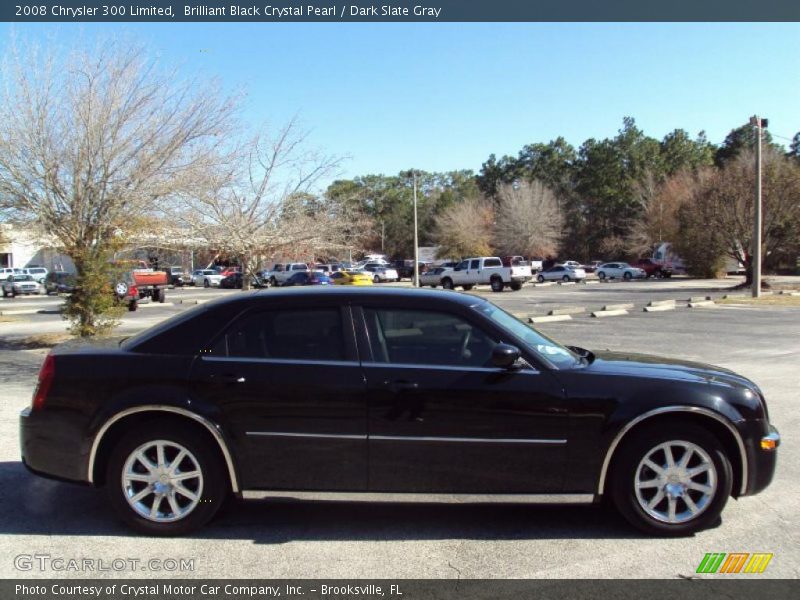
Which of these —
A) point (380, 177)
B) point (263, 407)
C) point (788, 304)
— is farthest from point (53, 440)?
point (380, 177)

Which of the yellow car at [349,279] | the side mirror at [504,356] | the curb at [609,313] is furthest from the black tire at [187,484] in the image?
the yellow car at [349,279]

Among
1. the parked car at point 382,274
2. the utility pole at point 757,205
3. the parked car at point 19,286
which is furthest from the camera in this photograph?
the parked car at point 382,274

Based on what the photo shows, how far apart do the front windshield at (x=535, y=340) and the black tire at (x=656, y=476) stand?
2.22 feet

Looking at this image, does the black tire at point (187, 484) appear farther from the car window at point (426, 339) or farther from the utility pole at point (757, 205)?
the utility pole at point (757, 205)

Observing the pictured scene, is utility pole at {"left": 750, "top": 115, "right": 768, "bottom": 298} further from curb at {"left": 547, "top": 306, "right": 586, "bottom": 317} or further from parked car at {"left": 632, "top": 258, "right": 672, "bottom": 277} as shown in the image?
parked car at {"left": 632, "top": 258, "right": 672, "bottom": 277}

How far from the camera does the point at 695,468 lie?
177 inches

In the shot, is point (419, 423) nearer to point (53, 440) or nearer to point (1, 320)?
point (53, 440)

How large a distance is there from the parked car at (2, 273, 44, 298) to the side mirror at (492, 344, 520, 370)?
148 feet

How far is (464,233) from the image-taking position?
234 ft

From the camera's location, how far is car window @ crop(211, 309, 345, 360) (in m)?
4.68

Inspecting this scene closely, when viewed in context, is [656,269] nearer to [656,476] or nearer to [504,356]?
[656,476]

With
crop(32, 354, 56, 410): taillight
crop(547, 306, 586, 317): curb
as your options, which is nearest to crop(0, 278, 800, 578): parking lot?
crop(32, 354, 56, 410): taillight

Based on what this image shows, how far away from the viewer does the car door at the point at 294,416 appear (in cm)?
447

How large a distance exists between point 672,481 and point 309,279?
35.1 m
